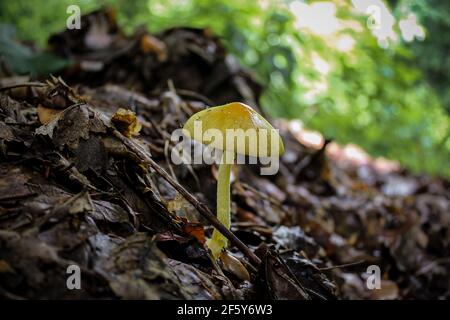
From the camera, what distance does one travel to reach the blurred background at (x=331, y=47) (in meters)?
3.98

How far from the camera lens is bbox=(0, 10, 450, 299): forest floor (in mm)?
1141

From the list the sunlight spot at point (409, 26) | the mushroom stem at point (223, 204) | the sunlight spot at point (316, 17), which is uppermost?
the sunlight spot at point (316, 17)

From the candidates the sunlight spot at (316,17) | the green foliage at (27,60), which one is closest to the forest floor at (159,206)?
the green foliage at (27,60)

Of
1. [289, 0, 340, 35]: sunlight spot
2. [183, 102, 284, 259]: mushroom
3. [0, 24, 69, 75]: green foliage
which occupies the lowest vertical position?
[183, 102, 284, 259]: mushroom

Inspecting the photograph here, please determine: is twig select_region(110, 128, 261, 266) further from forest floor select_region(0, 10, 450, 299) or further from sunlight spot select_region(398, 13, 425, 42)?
sunlight spot select_region(398, 13, 425, 42)

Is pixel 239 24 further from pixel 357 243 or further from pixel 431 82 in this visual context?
pixel 431 82

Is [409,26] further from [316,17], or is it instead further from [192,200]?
[192,200]

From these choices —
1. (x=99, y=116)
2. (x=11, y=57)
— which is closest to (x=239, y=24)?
(x=11, y=57)

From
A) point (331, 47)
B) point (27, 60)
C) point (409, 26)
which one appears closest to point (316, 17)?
point (331, 47)

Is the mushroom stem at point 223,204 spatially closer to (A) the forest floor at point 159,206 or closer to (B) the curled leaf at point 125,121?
(A) the forest floor at point 159,206

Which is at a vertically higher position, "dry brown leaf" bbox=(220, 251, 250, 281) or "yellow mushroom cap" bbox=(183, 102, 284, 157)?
"yellow mushroom cap" bbox=(183, 102, 284, 157)

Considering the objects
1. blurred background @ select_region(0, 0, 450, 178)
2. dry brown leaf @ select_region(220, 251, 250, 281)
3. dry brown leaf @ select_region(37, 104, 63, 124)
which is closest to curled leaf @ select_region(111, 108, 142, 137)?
dry brown leaf @ select_region(37, 104, 63, 124)

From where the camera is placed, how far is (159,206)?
59.7 inches

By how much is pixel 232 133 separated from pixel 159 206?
39 cm
